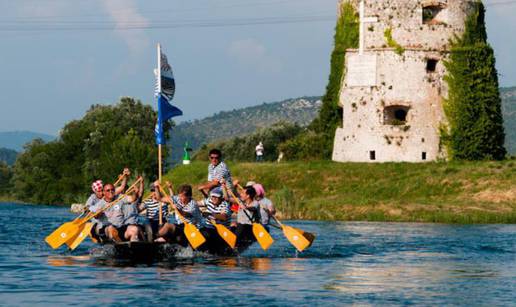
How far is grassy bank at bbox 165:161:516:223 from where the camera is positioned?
48219mm

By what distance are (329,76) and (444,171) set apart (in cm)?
939

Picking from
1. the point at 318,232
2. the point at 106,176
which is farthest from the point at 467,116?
the point at 106,176

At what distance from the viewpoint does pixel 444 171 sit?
53.8m

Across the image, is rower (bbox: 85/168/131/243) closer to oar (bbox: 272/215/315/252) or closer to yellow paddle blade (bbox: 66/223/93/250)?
yellow paddle blade (bbox: 66/223/93/250)

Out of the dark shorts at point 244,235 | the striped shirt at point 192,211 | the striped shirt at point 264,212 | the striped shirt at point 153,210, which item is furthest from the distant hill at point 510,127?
the striped shirt at point 192,211

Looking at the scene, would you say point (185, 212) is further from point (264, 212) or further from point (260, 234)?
point (264, 212)

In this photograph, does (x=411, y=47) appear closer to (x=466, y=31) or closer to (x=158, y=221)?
(x=466, y=31)

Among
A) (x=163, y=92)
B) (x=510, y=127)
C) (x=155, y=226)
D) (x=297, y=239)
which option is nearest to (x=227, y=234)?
(x=155, y=226)

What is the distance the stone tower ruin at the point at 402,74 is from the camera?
188ft

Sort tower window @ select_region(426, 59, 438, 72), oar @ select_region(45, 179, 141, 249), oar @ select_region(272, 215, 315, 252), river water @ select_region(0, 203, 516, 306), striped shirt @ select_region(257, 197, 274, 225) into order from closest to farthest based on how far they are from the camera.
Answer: river water @ select_region(0, 203, 516, 306)
oar @ select_region(45, 179, 141, 249)
striped shirt @ select_region(257, 197, 274, 225)
oar @ select_region(272, 215, 315, 252)
tower window @ select_region(426, 59, 438, 72)

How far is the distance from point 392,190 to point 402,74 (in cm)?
735

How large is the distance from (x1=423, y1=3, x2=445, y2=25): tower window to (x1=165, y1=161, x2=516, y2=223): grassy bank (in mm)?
6736

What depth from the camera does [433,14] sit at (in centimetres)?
5791

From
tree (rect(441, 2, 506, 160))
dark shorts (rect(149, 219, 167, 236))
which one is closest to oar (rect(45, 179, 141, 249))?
dark shorts (rect(149, 219, 167, 236))
